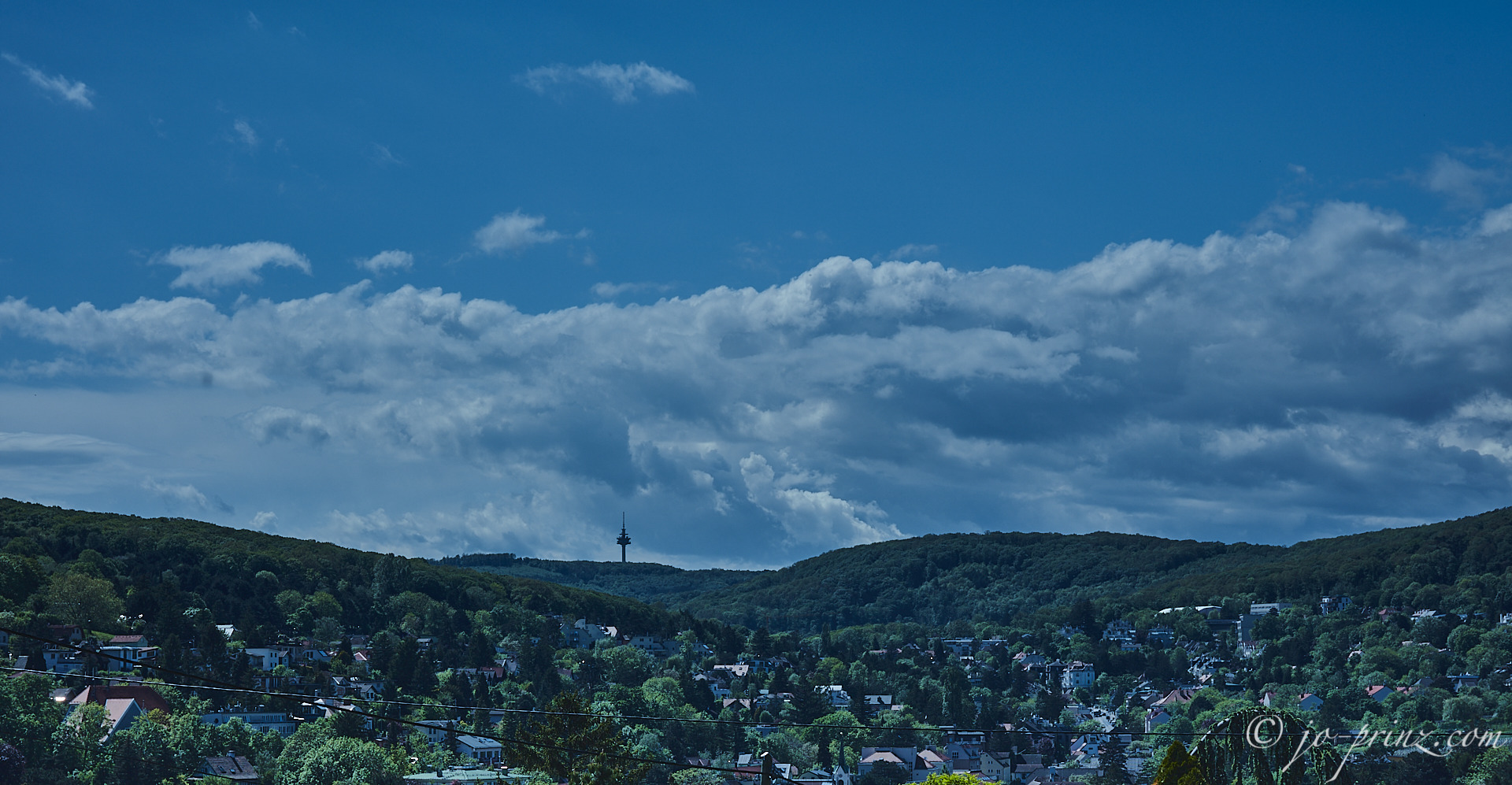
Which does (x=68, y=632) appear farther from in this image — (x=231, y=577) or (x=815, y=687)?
(x=815, y=687)

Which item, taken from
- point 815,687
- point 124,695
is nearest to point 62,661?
point 124,695

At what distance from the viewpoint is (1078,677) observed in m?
158

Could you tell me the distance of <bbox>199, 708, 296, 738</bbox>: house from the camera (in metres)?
71.9

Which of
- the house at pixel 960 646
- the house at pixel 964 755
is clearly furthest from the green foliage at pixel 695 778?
the house at pixel 960 646

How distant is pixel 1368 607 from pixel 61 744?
143763mm

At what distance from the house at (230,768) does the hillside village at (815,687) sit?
0.51 ft

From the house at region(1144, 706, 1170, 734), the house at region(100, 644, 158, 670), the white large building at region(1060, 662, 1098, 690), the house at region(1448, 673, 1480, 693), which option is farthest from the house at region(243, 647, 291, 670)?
the white large building at region(1060, 662, 1098, 690)

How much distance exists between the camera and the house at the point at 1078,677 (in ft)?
513

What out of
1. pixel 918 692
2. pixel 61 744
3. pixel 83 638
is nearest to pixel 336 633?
pixel 83 638

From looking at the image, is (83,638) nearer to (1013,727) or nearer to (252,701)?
(252,701)

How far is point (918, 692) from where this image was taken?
393 ft

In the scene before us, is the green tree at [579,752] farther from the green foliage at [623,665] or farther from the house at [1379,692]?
the house at [1379,692]

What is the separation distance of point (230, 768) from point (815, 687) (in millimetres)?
72723

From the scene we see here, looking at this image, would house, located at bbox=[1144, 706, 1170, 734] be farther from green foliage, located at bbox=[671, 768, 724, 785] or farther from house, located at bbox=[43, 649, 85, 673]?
house, located at bbox=[43, 649, 85, 673]
